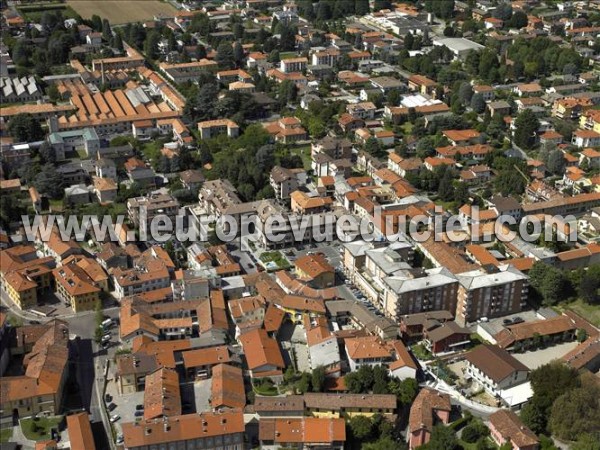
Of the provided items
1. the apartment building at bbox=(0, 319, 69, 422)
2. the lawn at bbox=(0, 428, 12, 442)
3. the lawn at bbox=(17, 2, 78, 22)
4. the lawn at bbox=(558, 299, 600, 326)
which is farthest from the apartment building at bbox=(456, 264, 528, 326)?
the lawn at bbox=(17, 2, 78, 22)

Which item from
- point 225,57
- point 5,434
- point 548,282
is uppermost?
point 225,57

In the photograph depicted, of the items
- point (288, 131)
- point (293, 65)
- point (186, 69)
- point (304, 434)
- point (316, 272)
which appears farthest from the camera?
point (293, 65)

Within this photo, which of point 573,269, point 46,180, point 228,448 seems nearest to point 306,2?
point 46,180

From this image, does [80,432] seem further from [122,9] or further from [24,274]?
[122,9]

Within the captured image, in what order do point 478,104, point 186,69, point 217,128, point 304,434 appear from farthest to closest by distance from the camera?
point 186,69
point 478,104
point 217,128
point 304,434

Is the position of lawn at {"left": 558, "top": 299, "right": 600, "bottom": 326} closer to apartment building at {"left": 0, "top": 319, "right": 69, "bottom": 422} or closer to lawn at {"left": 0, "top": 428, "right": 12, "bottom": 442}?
apartment building at {"left": 0, "top": 319, "right": 69, "bottom": 422}

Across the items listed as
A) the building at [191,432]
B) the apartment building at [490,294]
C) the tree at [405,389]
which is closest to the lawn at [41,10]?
the apartment building at [490,294]

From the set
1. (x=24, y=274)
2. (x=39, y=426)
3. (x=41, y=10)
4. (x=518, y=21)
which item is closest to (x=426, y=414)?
(x=39, y=426)
